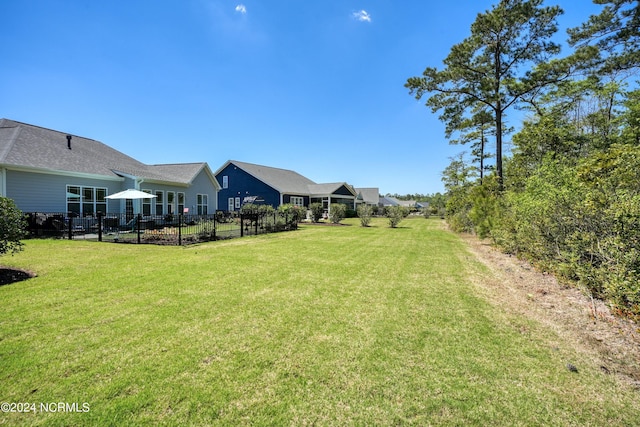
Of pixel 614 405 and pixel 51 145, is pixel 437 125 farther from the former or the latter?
pixel 51 145

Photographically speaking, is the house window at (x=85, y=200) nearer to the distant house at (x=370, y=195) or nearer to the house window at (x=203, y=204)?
the house window at (x=203, y=204)

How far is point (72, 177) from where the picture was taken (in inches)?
587

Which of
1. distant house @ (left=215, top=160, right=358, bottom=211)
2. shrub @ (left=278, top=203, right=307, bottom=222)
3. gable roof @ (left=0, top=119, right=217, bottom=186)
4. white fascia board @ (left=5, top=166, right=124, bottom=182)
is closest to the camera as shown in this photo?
white fascia board @ (left=5, top=166, right=124, bottom=182)

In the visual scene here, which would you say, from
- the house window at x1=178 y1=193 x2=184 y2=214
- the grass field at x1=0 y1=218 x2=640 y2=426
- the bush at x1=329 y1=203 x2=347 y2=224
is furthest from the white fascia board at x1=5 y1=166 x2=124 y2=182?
the bush at x1=329 y1=203 x2=347 y2=224

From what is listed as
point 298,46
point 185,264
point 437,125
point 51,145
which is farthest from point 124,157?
point 437,125

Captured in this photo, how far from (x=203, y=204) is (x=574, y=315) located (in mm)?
24317

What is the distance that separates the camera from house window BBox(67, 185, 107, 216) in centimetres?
1497

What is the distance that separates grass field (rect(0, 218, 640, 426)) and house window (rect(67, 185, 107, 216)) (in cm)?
1166

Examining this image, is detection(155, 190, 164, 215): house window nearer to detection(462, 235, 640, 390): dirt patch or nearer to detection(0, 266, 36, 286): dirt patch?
detection(0, 266, 36, 286): dirt patch

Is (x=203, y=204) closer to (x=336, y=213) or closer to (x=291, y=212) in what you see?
(x=291, y=212)

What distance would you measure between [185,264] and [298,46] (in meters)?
14.7

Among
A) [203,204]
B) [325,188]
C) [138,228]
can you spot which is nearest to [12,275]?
[138,228]

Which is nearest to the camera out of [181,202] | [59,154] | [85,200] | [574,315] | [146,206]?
[574,315]

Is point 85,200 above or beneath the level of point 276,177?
beneath
